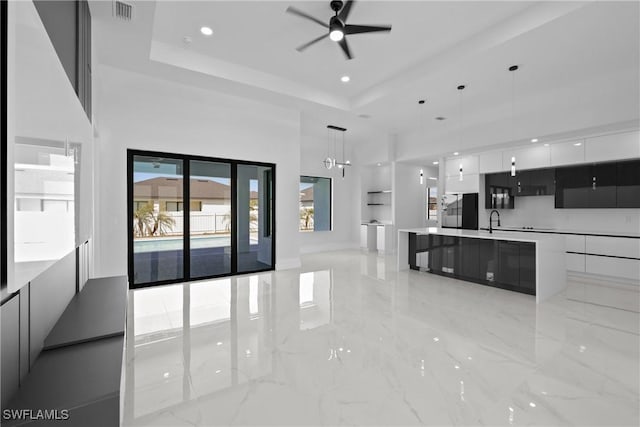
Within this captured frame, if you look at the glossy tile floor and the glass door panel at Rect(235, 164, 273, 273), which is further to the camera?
the glass door panel at Rect(235, 164, 273, 273)

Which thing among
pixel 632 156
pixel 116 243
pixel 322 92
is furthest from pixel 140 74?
pixel 632 156

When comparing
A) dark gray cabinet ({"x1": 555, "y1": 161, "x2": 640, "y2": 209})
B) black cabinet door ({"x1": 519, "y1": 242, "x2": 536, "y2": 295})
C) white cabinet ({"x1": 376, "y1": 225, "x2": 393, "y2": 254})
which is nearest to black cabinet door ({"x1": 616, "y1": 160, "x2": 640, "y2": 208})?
dark gray cabinet ({"x1": 555, "y1": 161, "x2": 640, "y2": 209})

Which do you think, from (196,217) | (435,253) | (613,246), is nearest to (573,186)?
(613,246)

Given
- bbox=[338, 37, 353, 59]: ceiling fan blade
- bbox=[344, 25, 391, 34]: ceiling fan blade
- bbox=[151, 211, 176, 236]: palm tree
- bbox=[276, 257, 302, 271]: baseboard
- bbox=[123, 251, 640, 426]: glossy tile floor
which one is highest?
bbox=[344, 25, 391, 34]: ceiling fan blade

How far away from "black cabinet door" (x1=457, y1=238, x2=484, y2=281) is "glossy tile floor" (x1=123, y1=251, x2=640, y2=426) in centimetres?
61

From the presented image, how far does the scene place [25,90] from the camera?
840 millimetres

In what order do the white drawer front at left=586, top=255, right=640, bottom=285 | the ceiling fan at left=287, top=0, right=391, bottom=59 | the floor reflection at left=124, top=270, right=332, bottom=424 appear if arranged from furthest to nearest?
1. the white drawer front at left=586, top=255, right=640, bottom=285
2. the ceiling fan at left=287, top=0, right=391, bottom=59
3. the floor reflection at left=124, top=270, right=332, bottom=424

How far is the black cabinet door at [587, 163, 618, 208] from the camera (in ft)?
16.8

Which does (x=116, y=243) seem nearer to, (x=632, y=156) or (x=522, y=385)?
(x=522, y=385)

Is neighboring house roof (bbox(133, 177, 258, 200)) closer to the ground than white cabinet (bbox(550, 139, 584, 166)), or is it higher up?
closer to the ground

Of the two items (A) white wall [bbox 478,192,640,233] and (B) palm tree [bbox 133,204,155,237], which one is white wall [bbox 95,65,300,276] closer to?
(B) palm tree [bbox 133,204,155,237]

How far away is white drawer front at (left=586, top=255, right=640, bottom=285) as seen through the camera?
4.78 meters

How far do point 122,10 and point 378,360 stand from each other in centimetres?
421

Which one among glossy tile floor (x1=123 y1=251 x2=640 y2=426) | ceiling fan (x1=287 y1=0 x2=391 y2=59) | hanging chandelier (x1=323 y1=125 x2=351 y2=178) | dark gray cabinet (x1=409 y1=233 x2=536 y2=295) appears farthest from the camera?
hanging chandelier (x1=323 y1=125 x2=351 y2=178)
